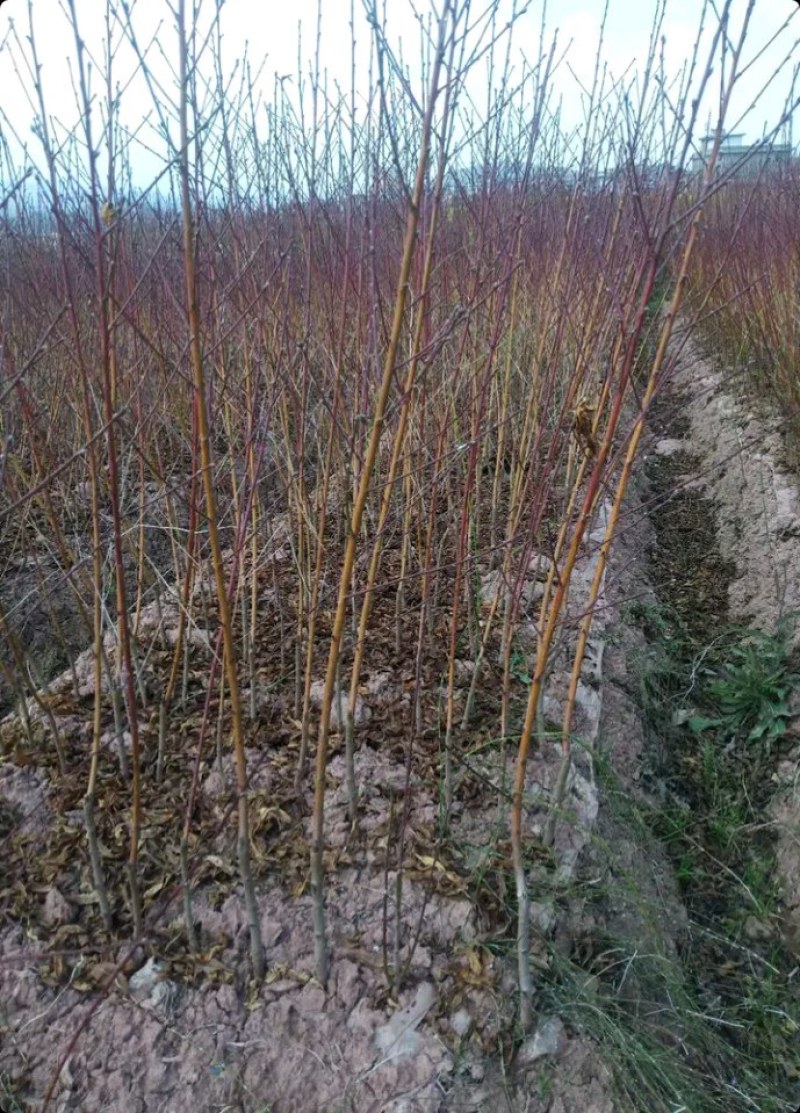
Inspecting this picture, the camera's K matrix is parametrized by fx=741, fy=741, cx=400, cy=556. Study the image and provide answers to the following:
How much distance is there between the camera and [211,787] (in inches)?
82.7

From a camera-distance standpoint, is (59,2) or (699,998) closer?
(59,2)

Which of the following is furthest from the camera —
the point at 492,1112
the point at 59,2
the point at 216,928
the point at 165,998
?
the point at 216,928

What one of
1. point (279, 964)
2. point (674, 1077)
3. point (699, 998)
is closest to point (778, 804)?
point (699, 998)

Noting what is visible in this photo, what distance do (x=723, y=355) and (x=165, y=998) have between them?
21.3 feet

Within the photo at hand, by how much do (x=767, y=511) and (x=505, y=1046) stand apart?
3.24 m

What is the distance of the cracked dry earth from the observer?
1.50 m

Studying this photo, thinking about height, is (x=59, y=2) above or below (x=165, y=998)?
above

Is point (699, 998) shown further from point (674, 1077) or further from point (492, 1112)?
point (492, 1112)

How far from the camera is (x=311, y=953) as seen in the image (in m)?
1.72

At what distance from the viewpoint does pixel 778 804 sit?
2535 mm

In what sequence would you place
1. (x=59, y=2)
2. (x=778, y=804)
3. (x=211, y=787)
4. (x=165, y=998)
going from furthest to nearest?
1. (x=778, y=804)
2. (x=211, y=787)
3. (x=165, y=998)
4. (x=59, y=2)

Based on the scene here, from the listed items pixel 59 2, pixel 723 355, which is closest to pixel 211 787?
pixel 59 2

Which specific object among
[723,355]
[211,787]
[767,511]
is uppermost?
[723,355]

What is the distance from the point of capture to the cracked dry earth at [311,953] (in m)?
1.50
